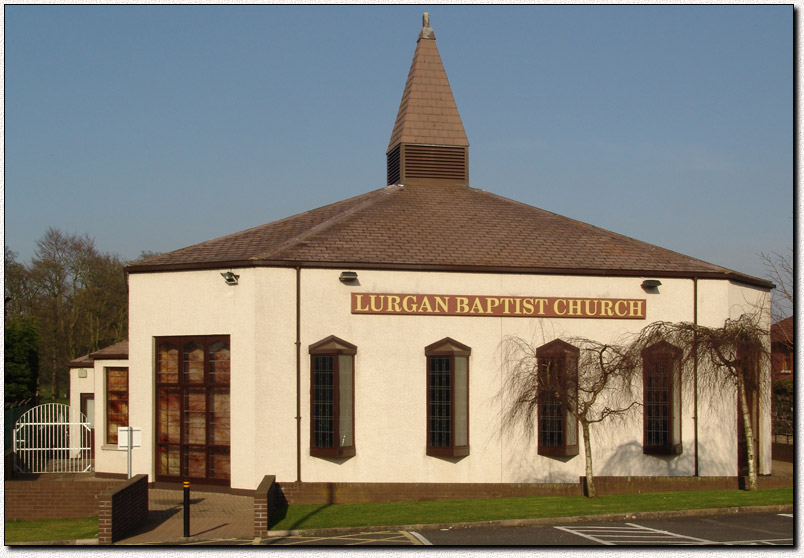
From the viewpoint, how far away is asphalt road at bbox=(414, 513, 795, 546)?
49.2 feet

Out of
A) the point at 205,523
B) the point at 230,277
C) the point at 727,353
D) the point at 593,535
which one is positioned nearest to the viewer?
the point at 593,535

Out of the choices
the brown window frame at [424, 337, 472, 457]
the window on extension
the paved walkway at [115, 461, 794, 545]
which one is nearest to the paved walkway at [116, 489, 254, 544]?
the paved walkway at [115, 461, 794, 545]

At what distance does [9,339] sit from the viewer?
38.2 m

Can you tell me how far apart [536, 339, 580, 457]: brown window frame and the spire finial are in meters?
13.0

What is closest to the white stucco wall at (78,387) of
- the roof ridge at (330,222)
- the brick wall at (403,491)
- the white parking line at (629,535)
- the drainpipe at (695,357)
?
the roof ridge at (330,222)

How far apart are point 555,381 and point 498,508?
167 inches

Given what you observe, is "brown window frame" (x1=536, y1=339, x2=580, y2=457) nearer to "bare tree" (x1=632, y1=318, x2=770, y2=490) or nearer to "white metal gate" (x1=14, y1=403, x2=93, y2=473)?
"bare tree" (x1=632, y1=318, x2=770, y2=490)

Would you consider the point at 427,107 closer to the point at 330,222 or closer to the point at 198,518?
the point at 330,222

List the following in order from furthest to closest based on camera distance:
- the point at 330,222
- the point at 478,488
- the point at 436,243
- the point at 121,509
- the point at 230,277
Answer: the point at 330,222 → the point at 436,243 → the point at 478,488 → the point at 230,277 → the point at 121,509

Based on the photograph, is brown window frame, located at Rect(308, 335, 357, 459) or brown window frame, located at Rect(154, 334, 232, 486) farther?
brown window frame, located at Rect(154, 334, 232, 486)

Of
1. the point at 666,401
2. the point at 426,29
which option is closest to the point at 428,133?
the point at 426,29

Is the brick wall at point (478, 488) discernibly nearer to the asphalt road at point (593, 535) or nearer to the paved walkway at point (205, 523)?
the paved walkway at point (205, 523)

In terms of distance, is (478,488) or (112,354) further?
(112,354)

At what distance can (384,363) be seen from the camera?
21.9 metres
